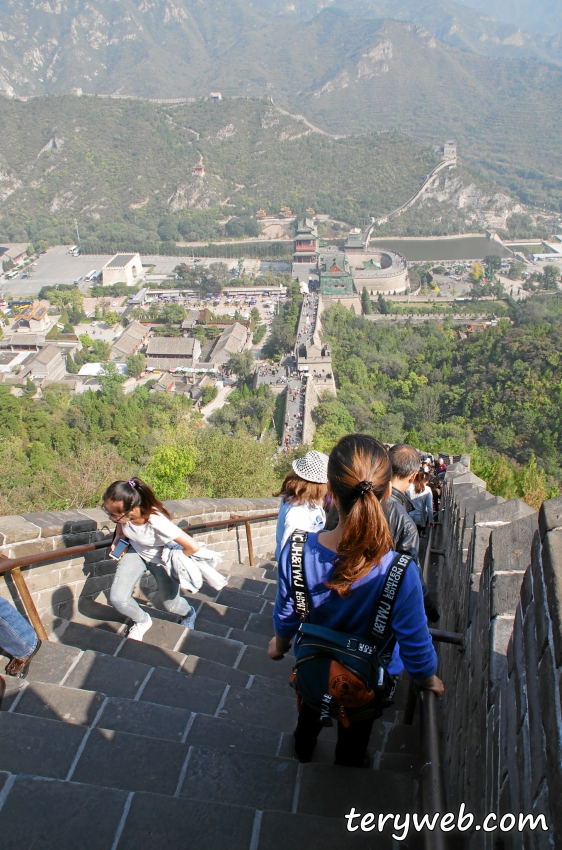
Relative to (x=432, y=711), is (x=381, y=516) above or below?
above

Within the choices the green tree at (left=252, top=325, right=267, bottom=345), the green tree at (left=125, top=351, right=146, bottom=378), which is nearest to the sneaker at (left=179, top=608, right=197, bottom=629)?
the green tree at (left=125, top=351, right=146, bottom=378)

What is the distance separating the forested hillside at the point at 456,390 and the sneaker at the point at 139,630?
19.3 metres

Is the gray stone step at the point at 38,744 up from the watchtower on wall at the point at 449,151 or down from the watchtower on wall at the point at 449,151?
down

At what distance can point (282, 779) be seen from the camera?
2287 mm

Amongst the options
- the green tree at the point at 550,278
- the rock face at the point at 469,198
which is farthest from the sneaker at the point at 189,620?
the rock face at the point at 469,198

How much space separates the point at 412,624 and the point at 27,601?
2.22m

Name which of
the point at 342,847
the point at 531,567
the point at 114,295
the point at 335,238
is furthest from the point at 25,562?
the point at 335,238

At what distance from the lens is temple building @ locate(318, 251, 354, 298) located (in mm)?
52719

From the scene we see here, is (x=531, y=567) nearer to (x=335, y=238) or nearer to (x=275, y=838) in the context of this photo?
(x=275, y=838)

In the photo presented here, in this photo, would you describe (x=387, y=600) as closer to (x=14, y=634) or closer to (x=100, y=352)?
(x=14, y=634)

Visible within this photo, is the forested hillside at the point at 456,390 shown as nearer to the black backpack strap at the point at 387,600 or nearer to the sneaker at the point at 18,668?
the sneaker at the point at 18,668

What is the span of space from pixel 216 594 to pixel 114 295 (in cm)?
5556

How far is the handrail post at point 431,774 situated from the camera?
Result: 5.05 ft

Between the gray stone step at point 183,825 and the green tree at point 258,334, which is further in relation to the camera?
the green tree at point 258,334
